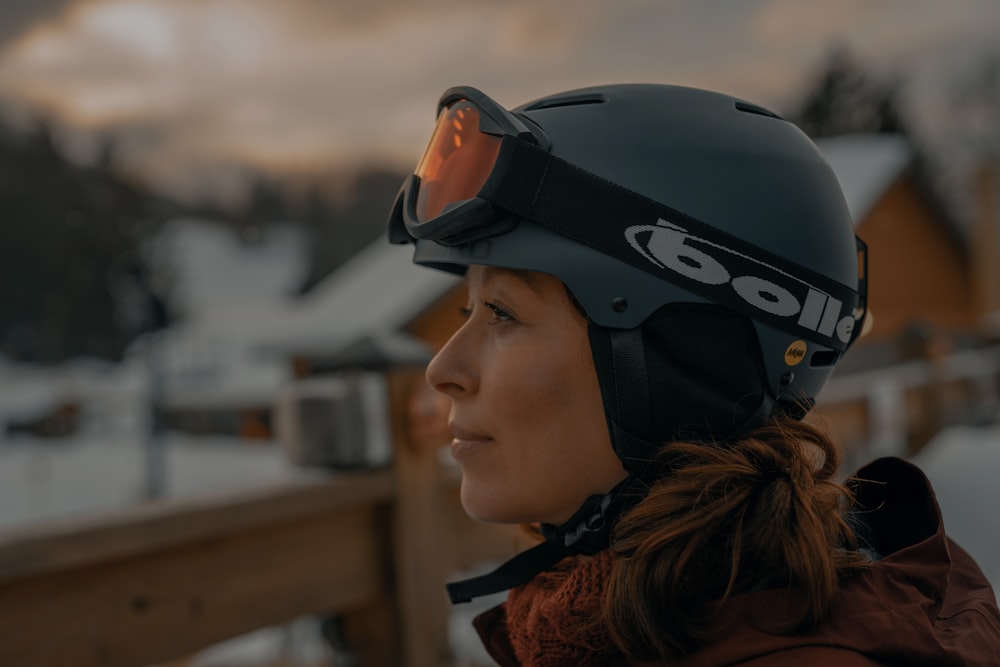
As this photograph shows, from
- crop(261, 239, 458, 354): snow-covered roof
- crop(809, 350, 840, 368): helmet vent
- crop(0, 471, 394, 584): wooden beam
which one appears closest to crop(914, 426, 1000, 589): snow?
crop(809, 350, 840, 368): helmet vent

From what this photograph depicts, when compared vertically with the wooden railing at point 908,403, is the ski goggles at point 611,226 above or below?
above

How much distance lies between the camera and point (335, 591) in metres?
2.63

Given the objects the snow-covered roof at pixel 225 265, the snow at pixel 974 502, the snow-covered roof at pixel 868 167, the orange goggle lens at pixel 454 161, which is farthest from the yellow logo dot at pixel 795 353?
the snow-covered roof at pixel 225 265

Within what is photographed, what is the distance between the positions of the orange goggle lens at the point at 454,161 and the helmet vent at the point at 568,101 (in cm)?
14

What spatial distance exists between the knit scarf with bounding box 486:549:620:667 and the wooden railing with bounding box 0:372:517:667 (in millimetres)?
→ 518

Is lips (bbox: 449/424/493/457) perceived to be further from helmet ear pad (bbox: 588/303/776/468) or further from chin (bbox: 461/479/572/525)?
helmet ear pad (bbox: 588/303/776/468)

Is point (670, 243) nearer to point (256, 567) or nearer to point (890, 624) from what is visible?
point (890, 624)

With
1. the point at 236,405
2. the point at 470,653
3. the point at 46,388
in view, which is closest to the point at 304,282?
the point at 46,388

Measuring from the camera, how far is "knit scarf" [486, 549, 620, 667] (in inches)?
40.9

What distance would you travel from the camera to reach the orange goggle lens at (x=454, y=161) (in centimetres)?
124

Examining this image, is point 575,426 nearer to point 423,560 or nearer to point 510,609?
point 510,609

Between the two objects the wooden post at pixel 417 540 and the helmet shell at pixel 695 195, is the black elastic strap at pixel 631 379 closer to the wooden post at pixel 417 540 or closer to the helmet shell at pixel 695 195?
the helmet shell at pixel 695 195

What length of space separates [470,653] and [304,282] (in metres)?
40.6

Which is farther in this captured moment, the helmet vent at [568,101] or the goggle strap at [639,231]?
the helmet vent at [568,101]
